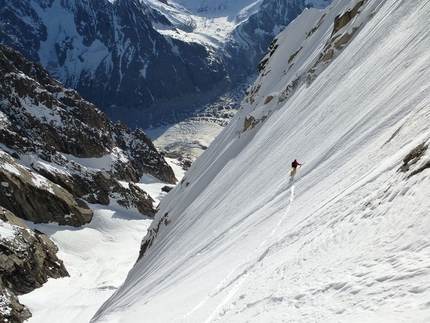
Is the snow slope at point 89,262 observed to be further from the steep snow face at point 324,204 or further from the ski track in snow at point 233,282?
the ski track in snow at point 233,282

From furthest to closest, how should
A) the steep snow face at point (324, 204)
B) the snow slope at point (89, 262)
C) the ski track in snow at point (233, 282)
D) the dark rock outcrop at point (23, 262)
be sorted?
1. the dark rock outcrop at point (23, 262)
2. the snow slope at point (89, 262)
3. the ski track in snow at point (233, 282)
4. the steep snow face at point (324, 204)

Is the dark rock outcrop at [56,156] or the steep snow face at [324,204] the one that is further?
the dark rock outcrop at [56,156]

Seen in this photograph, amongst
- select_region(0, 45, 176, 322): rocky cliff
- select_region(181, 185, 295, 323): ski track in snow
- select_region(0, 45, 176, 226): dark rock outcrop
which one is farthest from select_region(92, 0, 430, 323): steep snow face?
select_region(0, 45, 176, 226): dark rock outcrop

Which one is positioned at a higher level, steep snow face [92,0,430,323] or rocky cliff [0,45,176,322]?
steep snow face [92,0,430,323]

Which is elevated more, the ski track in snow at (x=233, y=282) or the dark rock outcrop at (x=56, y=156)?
the ski track in snow at (x=233, y=282)

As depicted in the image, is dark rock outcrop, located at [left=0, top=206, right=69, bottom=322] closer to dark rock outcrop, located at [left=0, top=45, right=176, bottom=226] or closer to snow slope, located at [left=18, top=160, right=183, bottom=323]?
snow slope, located at [left=18, top=160, right=183, bottom=323]

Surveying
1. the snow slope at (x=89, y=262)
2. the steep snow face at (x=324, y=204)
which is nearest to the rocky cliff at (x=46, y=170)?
the snow slope at (x=89, y=262)

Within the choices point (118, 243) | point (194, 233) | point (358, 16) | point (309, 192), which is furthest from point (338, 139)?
point (118, 243)

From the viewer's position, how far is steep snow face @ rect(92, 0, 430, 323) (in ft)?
24.6

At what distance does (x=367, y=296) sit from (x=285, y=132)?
Result: 23013mm

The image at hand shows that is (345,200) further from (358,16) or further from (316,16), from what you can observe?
(316,16)

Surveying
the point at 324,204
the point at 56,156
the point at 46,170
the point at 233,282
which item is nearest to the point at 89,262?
the point at 46,170

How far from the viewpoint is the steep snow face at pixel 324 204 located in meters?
7.50

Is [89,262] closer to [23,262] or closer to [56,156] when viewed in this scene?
[23,262]
